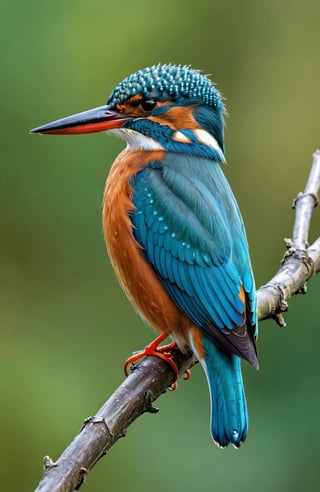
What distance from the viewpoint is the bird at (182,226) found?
3.52 metres

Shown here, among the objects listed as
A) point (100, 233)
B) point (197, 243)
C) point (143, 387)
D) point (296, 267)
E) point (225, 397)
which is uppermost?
point (100, 233)

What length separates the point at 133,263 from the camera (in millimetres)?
3777

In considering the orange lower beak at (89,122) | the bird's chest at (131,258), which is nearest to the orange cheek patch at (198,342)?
the bird's chest at (131,258)

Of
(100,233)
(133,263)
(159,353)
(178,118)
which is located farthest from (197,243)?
(100,233)

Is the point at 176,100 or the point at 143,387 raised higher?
the point at 176,100

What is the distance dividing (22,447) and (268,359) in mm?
1418

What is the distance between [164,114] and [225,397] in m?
1.16

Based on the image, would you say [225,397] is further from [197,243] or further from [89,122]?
[89,122]

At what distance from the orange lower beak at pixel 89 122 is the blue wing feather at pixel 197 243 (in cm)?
22

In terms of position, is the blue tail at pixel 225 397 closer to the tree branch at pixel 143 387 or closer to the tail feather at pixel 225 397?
the tail feather at pixel 225 397

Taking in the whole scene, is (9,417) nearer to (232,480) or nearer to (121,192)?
(232,480)

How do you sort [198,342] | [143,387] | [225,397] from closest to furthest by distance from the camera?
[143,387]
[225,397]
[198,342]

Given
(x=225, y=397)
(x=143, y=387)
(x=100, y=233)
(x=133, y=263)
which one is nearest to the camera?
(x=143, y=387)

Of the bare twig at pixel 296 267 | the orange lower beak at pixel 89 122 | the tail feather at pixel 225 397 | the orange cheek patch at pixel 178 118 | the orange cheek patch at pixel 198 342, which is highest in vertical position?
the orange lower beak at pixel 89 122
